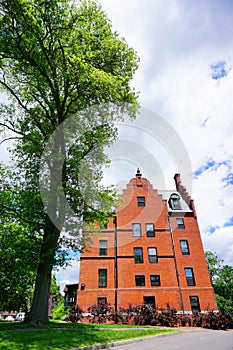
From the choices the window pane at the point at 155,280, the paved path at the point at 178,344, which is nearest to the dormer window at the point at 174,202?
the window pane at the point at 155,280

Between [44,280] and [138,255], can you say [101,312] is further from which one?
[44,280]

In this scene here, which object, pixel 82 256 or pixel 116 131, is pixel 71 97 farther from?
pixel 82 256

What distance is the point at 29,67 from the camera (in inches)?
462

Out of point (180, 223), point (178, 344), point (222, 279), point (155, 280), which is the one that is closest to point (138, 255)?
point (155, 280)

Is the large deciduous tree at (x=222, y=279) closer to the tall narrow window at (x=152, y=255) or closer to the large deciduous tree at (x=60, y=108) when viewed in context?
the tall narrow window at (x=152, y=255)

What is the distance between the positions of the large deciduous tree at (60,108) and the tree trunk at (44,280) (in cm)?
4

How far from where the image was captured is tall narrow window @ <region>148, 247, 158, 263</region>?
1000 inches

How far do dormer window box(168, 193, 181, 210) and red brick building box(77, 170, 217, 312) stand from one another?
215 millimetres

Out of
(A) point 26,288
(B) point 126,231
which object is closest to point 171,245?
(B) point 126,231

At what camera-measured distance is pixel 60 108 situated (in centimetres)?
1320

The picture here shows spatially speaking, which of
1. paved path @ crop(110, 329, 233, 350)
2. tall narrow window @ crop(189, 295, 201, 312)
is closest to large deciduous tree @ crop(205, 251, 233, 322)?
tall narrow window @ crop(189, 295, 201, 312)

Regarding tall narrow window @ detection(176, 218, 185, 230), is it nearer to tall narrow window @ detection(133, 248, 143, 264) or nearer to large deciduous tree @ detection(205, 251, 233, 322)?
tall narrow window @ detection(133, 248, 143, 264)

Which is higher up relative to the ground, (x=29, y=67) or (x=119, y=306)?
(x=29, y=67)

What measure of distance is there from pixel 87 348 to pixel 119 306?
17772 mm
